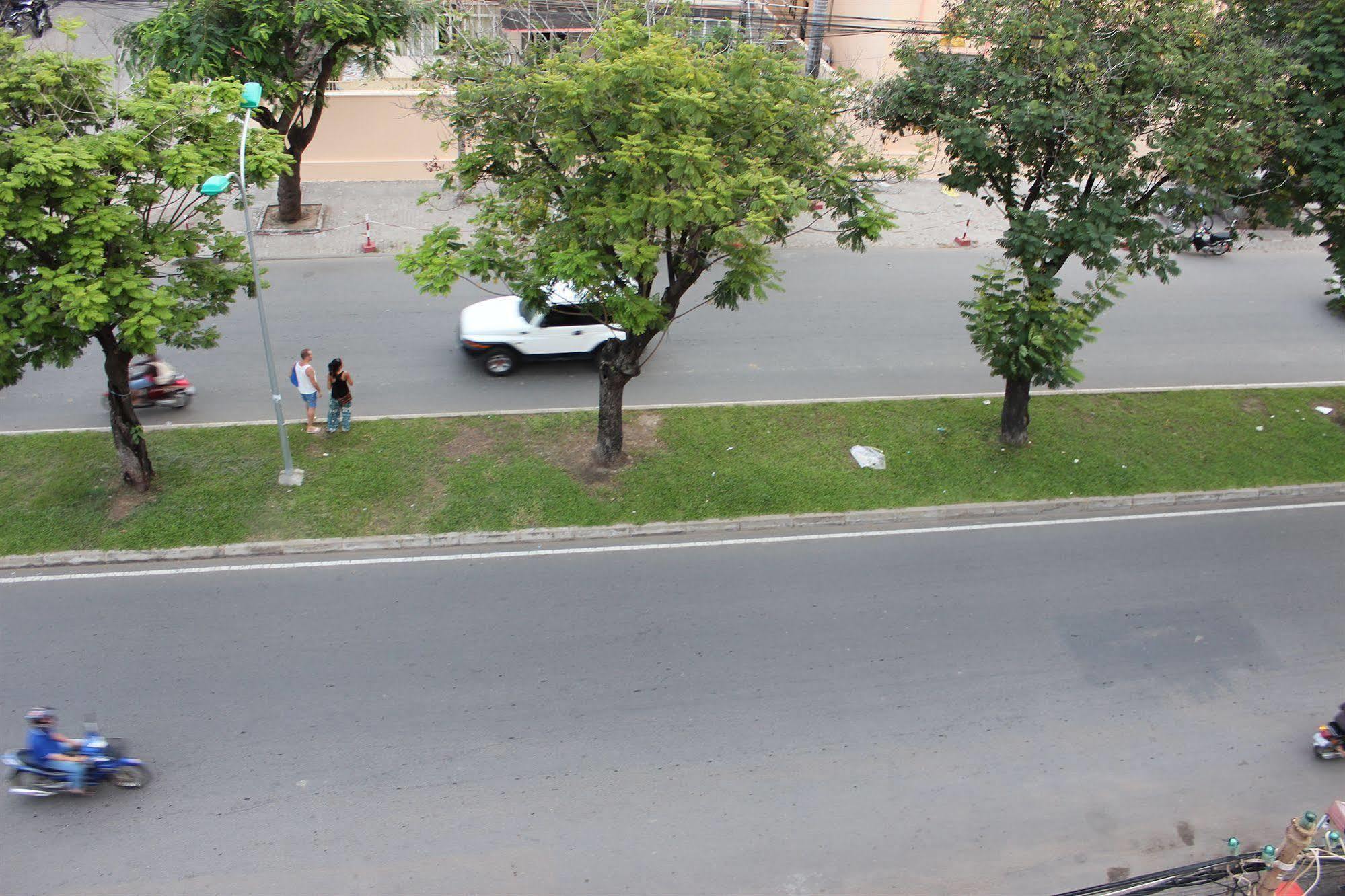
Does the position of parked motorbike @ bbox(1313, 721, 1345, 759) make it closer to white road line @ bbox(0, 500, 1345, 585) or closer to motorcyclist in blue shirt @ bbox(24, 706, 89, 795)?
white road line @ bbox(0, 500, 1345, 585)

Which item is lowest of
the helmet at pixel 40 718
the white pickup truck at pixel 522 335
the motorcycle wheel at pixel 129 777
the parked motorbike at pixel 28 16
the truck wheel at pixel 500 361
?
the motorcycle wheel at pixel 129 777

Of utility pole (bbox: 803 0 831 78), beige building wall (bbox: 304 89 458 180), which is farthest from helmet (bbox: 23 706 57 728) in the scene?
utility pole (bbox: 803 0 831 78)

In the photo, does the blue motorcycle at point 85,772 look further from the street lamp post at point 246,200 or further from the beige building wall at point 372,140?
the beige building wall at point 372,140

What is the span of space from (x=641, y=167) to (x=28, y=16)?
1090 inches

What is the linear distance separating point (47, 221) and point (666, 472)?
8186 millimetres

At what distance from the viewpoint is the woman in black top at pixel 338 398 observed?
14312 millimetres

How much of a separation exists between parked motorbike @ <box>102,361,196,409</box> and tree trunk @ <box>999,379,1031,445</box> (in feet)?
42.7

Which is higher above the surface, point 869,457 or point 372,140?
point 372,140

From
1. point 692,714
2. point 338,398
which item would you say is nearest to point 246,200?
point 338,398

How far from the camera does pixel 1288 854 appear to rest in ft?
24.7

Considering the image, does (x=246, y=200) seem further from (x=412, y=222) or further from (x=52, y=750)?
(x=412, y=222)

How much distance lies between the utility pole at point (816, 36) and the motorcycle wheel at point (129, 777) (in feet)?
71.8

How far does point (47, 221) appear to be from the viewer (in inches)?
410

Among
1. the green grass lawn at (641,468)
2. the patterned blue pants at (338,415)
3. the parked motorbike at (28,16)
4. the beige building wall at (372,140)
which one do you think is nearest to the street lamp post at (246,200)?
the green grass lawn at (641,468)
